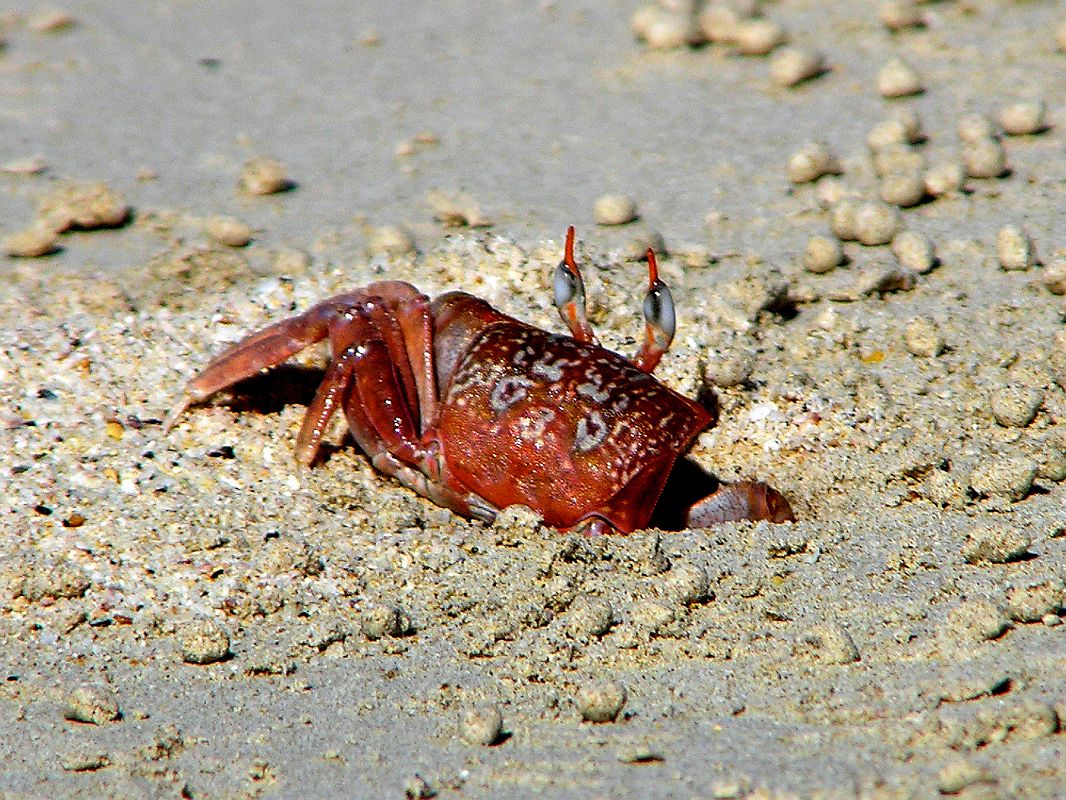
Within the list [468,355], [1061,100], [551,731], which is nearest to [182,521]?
[468,355]

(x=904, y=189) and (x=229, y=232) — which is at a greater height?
(x=904, y=189)

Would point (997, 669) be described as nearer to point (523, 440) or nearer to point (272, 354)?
point (523, 440)

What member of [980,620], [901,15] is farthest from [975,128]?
[980,620]

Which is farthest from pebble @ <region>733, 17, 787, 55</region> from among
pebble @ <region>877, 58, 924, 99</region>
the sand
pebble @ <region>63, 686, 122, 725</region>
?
pebble @ <region>63, 686, 122, 725</region>

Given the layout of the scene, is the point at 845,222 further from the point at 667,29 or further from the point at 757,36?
the point at 667,29

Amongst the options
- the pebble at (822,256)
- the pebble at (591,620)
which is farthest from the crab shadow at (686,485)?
the pebble at (822,256)
